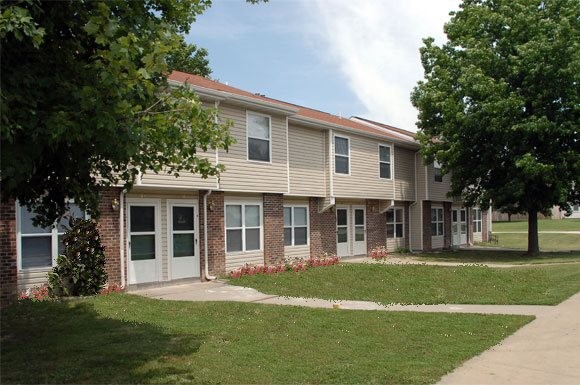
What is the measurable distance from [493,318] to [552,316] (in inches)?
42.6

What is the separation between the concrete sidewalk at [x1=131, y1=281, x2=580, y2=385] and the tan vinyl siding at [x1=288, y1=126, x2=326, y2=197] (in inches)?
246

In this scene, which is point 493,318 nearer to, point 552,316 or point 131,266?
point 552,316

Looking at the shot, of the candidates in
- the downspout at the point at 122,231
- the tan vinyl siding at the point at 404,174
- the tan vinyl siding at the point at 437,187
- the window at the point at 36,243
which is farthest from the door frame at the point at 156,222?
the tan vinyl siding at the point at 437,187

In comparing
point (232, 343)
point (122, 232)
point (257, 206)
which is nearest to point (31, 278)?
point (122, 232)

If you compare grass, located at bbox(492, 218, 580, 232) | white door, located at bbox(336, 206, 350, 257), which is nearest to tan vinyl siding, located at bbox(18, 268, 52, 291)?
white door, located at bbox(336, 206, 350, 257)

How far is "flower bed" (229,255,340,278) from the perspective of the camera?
15977mm

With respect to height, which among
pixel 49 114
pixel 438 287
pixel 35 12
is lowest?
pixel 438 287

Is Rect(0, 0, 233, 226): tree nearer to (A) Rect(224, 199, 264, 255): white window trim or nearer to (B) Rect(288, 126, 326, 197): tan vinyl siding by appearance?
(A) Rect(224, 199, 264, 255): white window trim

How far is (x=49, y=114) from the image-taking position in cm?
499

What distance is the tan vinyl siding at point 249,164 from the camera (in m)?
15.8

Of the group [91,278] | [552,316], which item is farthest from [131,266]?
[552,316]

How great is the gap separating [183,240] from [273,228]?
11.7ft

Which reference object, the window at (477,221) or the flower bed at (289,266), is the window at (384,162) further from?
the window at (477,221)

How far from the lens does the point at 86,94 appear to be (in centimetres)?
489
